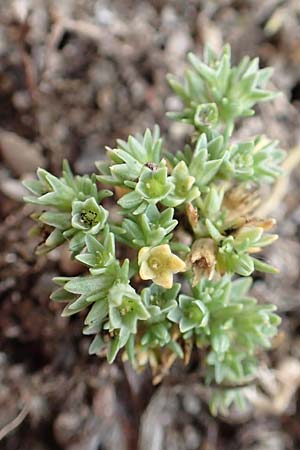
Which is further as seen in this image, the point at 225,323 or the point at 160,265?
the point at 225,323

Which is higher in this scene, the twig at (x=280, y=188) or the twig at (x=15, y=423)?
the twig at (x=280, y=188)

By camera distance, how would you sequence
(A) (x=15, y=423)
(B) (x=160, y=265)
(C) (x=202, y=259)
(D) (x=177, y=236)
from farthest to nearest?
(A) (x=15, y=423) < (D) (x=177, y=236) < (C) (x=202, y=259) < (B) (x=160, y=265)

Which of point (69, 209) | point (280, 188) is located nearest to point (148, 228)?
point (69, 209)

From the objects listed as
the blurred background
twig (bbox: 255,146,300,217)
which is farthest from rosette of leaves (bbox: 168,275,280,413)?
twig (bbox: 255,146,300,217)

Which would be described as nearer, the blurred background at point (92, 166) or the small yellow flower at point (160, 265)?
the small yellow flower at point (160, 265)

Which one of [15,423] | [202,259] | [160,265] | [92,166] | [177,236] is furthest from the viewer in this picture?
[92,166]

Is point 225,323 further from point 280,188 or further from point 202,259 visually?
point 280,188

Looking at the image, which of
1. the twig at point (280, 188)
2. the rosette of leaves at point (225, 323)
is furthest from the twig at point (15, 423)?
the twig at point (280, 188)

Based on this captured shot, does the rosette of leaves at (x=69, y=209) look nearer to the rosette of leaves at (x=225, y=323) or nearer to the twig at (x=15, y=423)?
the rosette of leaves at (x=225, y=323)

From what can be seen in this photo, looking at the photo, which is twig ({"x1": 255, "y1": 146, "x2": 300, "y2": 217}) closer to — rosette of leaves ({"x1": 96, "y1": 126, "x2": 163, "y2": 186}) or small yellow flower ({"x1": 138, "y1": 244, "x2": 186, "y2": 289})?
rosette of leaves ({"x1": 96, "y1": 126, "x2": 163, "y2": 186})
